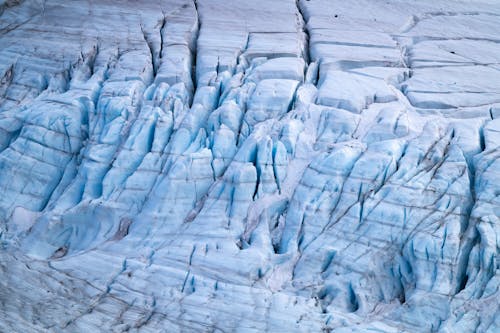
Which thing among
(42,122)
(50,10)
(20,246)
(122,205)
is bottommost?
(20,246)

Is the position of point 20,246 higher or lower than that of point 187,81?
lower

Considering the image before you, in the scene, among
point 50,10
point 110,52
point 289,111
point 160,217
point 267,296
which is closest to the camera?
point 267,296

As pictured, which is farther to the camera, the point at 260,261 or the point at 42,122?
the point at 42,122

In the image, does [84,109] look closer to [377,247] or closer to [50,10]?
[50,10]

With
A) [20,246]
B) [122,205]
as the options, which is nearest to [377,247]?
[122,205]

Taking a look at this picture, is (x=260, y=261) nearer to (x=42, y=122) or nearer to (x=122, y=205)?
(x=122, y=205)

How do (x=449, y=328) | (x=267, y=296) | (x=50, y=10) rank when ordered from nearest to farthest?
(x=449, y=328) → (x=267, y=296) → (x=50, y=10)
